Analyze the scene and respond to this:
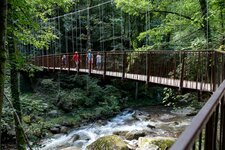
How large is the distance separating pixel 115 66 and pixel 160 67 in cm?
241

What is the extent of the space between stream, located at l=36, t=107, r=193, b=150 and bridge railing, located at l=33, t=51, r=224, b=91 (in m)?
2.18

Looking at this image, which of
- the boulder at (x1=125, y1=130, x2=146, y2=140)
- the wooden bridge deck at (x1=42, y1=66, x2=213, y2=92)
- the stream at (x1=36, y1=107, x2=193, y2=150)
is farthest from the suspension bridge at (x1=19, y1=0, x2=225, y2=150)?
Answer: the stream at (x1=36, y1=107, x2=193, y2=150)

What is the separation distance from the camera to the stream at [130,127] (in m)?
10.4

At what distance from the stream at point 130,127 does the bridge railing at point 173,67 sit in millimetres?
2179

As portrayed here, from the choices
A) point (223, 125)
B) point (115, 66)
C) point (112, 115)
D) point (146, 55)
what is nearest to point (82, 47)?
point (112, 115)

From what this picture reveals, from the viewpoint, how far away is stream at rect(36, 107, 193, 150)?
410 inches

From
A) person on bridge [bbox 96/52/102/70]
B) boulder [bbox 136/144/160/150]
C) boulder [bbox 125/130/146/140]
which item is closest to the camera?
boulder [bbox 136/144/160/150]

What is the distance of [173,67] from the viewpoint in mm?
7539

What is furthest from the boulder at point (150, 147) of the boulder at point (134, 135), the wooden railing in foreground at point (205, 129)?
the wooden railing in foreground at point (205, 129)

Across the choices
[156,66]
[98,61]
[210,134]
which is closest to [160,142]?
[156,66]

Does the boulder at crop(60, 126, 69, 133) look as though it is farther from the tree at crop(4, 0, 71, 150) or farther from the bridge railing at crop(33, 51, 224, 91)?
the tree at crop(4, 0, 71, 150)

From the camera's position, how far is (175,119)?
43.2ft

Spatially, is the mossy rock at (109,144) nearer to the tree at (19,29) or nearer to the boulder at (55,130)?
the tree at (19,29)

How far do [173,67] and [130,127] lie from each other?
557 cm
